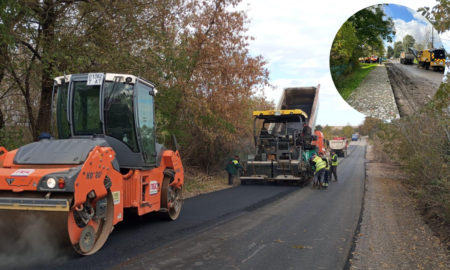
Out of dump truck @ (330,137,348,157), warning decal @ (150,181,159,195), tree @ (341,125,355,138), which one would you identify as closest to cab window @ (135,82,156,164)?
warning decal @ (150,181,159,195)

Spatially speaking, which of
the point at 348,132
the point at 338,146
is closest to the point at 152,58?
the point at 338,146

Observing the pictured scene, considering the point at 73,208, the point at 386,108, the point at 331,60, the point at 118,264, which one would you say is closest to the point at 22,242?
the point at 73,208

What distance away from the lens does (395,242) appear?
645 centimetres

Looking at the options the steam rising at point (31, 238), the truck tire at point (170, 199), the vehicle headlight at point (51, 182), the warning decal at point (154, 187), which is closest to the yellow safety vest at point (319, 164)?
the truck tire at point (170, 199)

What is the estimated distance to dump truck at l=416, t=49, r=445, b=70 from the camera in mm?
5288

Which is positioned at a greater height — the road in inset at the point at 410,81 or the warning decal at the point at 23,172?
the road in inset at the point at 410,81

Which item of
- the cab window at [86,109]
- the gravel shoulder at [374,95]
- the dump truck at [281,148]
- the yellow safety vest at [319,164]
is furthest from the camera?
the dump truck at [281,148]

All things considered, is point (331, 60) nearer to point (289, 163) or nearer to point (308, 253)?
point (308, 253)

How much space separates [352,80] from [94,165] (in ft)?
12.4

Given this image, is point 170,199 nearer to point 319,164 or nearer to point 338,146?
point 319,164

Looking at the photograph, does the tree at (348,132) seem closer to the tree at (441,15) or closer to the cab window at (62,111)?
the tree at (441,15)

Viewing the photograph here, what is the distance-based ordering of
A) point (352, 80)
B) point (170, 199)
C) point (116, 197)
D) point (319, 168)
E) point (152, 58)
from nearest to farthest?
point (116, 197), point (352, 80), point (170, 199), point (152, 58), point (319, 168)

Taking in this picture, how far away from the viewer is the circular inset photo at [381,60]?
16.9ft

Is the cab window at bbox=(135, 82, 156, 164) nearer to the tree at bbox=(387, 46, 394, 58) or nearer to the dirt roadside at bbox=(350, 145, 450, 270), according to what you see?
the dirt roadside at bbox=(350, 145, 450, 270)
